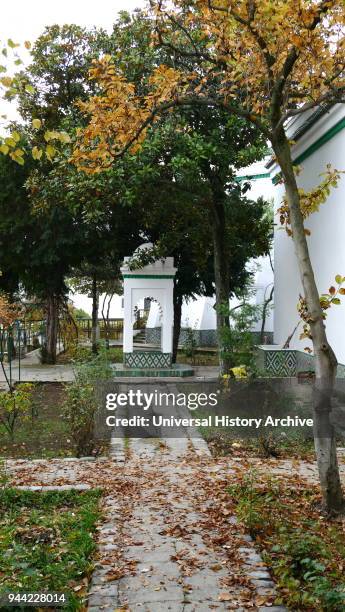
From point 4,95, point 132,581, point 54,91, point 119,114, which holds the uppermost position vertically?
point 54,91

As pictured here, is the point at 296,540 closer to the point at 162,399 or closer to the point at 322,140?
the point at 322,140

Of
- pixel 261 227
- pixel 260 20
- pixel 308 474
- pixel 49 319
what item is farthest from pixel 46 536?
pixel 49 319

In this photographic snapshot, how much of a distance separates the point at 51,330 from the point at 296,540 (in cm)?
1602

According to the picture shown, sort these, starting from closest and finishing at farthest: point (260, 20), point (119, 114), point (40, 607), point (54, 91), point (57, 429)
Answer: point (40, 607), point (260, 20), point (119, 114), point (57, 429), point (54, 91)

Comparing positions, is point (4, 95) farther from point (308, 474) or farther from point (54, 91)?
point (54, 91)

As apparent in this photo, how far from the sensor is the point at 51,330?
19.8 m

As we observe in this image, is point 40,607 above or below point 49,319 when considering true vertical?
below

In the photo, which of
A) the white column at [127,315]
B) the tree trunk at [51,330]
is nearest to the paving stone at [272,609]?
the white column at [127,315]

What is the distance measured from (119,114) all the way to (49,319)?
14.6 m

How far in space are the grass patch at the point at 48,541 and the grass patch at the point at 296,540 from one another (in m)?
1.17

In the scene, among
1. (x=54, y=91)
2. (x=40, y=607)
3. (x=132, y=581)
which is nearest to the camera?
(x=40, y=607)

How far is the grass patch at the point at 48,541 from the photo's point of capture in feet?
12.5

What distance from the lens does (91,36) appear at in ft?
51.0

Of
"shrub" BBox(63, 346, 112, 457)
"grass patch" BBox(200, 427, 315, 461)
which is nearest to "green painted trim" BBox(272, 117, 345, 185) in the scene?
"grass patch" BBox(200, 427, 315, 461)
